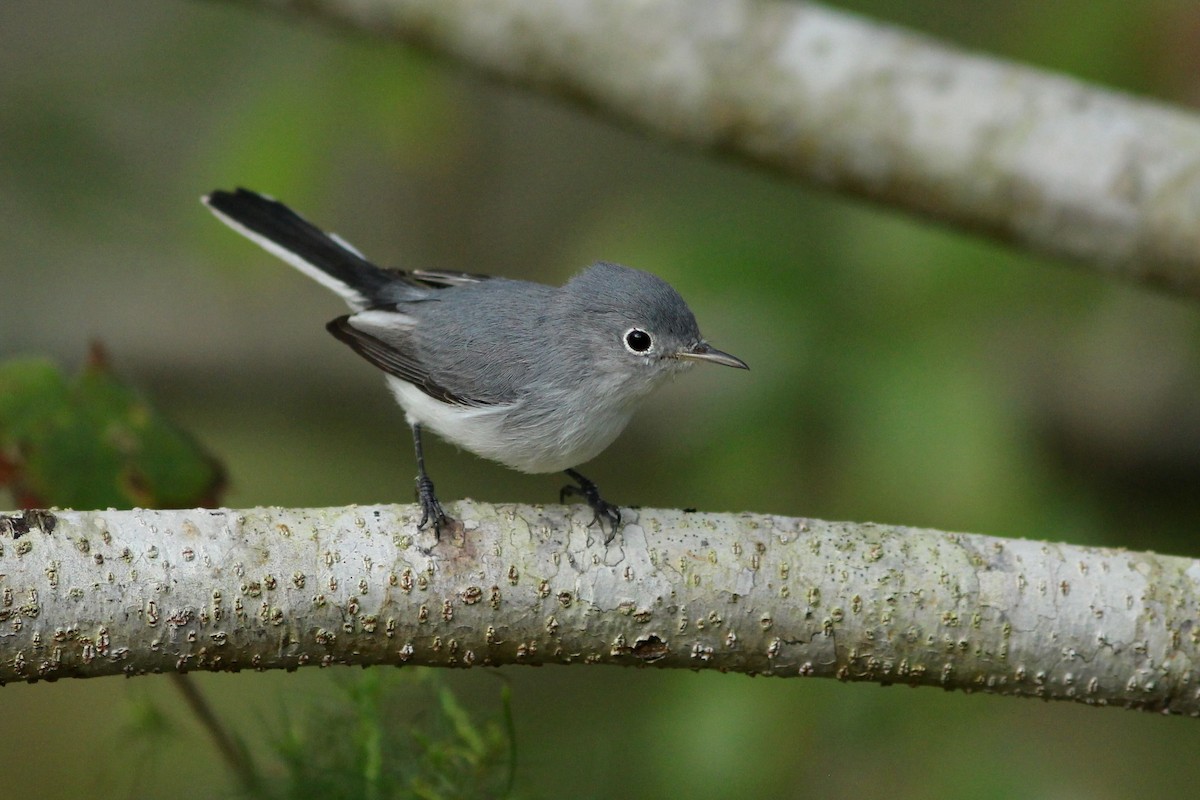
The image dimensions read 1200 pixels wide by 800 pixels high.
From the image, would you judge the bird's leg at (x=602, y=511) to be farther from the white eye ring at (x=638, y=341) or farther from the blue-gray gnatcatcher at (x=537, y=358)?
the white eye ring at (x=638, y=341)

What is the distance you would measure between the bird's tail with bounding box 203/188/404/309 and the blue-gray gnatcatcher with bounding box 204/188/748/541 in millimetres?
167

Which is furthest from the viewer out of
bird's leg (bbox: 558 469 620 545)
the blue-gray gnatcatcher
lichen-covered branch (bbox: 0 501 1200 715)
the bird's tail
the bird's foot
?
the bird's tail

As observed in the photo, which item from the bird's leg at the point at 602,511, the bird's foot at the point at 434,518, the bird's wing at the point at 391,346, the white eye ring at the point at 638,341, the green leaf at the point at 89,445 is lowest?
the green leaf at the point at 89,445

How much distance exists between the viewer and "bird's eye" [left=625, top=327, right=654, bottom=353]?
2.44 metres

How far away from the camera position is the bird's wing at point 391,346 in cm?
249

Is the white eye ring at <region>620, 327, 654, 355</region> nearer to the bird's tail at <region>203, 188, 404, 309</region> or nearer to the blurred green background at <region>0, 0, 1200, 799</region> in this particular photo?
the blurred green background at <region>0, 0, 1200, 799</region>

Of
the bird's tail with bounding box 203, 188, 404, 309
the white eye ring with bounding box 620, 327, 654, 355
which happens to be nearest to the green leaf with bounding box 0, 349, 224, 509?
the bird's tail with bounding box 203, 188, 404, 309

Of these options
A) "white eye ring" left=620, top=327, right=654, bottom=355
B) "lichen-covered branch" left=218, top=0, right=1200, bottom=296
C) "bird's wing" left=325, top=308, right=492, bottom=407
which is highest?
"lichen-covered branch" left=218, top=0, right=1200, bottom=296

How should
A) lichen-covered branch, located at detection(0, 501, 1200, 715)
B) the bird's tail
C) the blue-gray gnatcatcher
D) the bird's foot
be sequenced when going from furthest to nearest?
the bird's tail < the blue-gray gnatcatcher < the bird's foot < lichen-covered branch, located at detection(0, 501, 1200, 715)

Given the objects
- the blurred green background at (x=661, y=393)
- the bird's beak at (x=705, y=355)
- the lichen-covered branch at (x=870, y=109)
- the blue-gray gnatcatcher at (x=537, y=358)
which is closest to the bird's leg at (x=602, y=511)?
the blue-gray gnatcatcher at (x=537, y=358)

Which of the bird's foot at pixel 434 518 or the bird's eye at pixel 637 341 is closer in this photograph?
the bird's foot at pixel 434 518

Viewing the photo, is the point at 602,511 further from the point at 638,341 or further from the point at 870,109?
the point at 870,109

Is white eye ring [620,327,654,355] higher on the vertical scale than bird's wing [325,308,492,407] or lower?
higher

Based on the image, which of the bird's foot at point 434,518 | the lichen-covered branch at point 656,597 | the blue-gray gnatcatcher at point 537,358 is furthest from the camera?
the blue-gray gnatcatcher at point 537,358
